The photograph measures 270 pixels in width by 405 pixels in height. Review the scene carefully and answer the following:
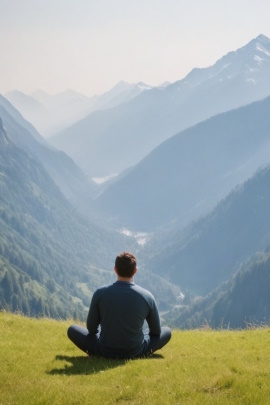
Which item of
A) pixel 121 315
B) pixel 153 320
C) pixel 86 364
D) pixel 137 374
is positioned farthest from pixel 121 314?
pixel 137 374

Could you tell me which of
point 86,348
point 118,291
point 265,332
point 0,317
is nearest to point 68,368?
point 86,348

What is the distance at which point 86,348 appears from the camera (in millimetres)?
13828

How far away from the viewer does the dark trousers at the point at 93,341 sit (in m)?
13.7

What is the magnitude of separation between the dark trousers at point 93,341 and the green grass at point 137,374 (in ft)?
0.84

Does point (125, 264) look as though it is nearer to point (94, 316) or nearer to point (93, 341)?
point (94, 316)

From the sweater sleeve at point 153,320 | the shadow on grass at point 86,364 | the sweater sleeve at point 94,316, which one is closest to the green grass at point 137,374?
the shadow on grass at point 86,364

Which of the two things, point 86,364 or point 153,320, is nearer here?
point 86,364

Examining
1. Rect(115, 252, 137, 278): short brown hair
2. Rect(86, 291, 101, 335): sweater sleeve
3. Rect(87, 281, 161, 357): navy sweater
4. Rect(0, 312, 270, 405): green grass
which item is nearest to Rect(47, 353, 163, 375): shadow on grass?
Rect(0, 312, 270, 405): green grass

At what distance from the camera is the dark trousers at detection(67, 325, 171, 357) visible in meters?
13.7

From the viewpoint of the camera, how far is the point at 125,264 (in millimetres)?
13016

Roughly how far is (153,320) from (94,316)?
1.72 m

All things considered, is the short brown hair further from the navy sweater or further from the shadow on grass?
the shadow on grass

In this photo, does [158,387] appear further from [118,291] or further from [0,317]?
[0,317]

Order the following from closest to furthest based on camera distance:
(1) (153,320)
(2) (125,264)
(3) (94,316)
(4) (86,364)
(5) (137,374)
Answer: (5) (137,374) → (4) (86,364) → (2) (125,264) → (3) (94,316) → (1) (153,320)
